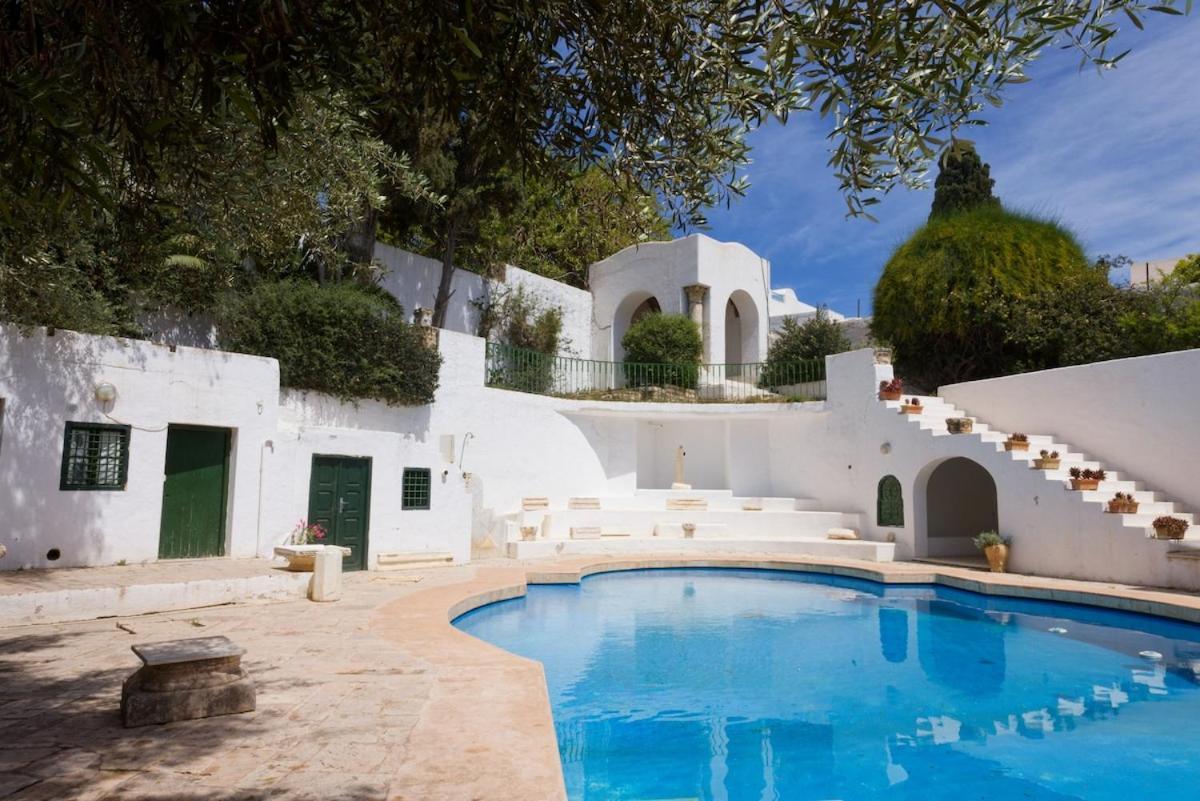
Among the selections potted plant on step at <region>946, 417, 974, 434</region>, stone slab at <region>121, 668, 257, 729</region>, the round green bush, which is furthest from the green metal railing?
stone slab at <region>121, 668, 257, 729</region>

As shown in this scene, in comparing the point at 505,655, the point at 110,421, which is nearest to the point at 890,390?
the point at 505,655

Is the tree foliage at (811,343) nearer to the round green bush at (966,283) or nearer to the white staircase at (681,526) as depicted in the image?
the round green bush at (966,283)

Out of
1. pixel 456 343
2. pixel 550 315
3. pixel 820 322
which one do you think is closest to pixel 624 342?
pixel 550 315

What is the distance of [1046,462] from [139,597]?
14.3 m

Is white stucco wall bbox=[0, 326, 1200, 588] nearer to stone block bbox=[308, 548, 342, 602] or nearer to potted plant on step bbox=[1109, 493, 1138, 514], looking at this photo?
potted plant on step bbox=[1109, 493, 1138, 514]

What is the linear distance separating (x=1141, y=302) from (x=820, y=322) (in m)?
7.94

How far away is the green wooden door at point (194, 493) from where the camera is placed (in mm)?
10648

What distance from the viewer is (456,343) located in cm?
1650

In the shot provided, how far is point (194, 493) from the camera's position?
10.9 metres

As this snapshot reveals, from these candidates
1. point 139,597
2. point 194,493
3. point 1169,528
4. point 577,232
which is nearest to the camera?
point 139,597

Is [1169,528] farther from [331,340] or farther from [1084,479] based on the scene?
[331,340]

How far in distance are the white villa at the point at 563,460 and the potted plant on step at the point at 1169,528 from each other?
15 cm

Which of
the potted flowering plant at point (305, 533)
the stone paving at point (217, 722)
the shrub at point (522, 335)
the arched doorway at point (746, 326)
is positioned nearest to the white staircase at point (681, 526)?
the shrub at point (522, 335)

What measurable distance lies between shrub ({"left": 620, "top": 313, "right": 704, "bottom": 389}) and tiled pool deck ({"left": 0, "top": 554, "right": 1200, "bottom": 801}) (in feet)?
44.0
